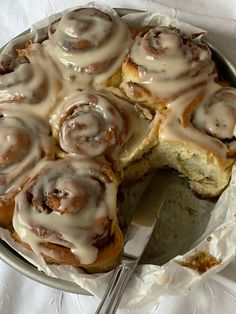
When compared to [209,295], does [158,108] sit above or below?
above

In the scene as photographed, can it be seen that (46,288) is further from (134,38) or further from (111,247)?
(134,38)

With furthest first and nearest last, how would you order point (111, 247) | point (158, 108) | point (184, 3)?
point (184, 3) < point (158, 108) < point (111, 247)

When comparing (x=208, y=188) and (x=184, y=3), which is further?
(x=184, y=3)

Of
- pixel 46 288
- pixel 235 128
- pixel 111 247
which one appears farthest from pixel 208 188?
pixel 46 288

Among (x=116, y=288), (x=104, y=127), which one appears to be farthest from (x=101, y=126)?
(x=116, y=288)

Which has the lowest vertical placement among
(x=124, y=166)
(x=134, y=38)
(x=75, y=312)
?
(x=75, y=312)

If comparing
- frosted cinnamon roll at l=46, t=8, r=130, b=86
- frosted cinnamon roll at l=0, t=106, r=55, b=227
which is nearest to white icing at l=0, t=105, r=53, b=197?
frosted cinnamon roll at l=0, t=106, r=55, b=227

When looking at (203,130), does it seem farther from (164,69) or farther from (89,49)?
(89,49)
